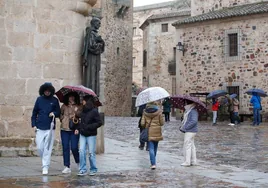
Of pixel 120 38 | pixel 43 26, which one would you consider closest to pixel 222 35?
pixel 120 38

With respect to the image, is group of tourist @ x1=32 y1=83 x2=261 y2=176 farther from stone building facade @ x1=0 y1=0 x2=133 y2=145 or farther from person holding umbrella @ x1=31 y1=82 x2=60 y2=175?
stone building facade @ x1=0 y1=0 x2=133 y2=145

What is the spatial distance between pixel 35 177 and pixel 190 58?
2478 centimetres

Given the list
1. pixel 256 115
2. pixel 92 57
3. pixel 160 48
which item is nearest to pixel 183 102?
pixel 92 57

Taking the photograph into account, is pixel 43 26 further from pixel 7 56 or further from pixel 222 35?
pixel 222 35

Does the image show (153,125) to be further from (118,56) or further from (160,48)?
(160,48)

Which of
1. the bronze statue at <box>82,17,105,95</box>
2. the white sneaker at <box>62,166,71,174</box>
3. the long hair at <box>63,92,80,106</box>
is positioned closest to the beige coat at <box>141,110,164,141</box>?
the long hair at <box>63,92,80,106</box>

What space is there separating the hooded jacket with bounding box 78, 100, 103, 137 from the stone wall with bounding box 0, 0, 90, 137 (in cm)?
248

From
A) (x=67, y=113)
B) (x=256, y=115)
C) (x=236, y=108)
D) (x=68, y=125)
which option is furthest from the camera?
(x=236, y=108)

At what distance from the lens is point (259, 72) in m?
28.6

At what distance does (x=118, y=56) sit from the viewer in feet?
148

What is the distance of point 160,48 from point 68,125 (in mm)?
41360

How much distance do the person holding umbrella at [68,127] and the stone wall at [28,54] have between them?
1.91 metres

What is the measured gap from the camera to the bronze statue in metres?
11.0

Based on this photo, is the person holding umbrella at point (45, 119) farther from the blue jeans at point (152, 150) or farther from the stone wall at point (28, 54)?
the stone wall at point (28, 54)
